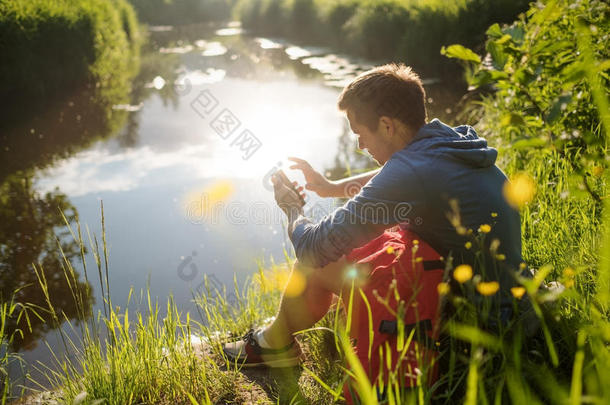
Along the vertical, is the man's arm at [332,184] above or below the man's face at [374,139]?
below

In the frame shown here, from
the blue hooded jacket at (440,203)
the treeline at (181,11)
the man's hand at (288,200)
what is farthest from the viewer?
the treeline at (181,11)

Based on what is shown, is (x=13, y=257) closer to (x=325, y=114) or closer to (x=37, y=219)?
(x=37, y=219)

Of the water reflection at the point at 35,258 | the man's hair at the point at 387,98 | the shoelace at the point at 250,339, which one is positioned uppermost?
the man's hair at the point at 387,98

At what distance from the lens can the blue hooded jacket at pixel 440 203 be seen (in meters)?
1.40

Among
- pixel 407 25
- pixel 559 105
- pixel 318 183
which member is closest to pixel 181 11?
pixel 407 25

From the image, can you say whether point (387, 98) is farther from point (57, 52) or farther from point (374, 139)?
point (57, 52)

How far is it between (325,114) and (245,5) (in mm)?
14529

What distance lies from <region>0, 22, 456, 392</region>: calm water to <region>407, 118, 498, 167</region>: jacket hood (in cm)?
141

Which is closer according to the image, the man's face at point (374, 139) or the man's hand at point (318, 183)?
the man's face at point (374, 139)

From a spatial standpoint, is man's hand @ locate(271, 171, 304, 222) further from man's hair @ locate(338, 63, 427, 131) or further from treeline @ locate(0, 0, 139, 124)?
treeline @ locate(0, 0, 139, 124)

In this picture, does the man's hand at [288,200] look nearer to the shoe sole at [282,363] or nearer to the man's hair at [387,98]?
the man's hair at [387,98]

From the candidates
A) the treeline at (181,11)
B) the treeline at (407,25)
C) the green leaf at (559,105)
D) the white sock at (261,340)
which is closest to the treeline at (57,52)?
the treeline at (407,25)

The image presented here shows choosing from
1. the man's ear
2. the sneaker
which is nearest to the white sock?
the sneaker

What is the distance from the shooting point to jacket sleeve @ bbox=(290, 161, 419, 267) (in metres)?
1.42
